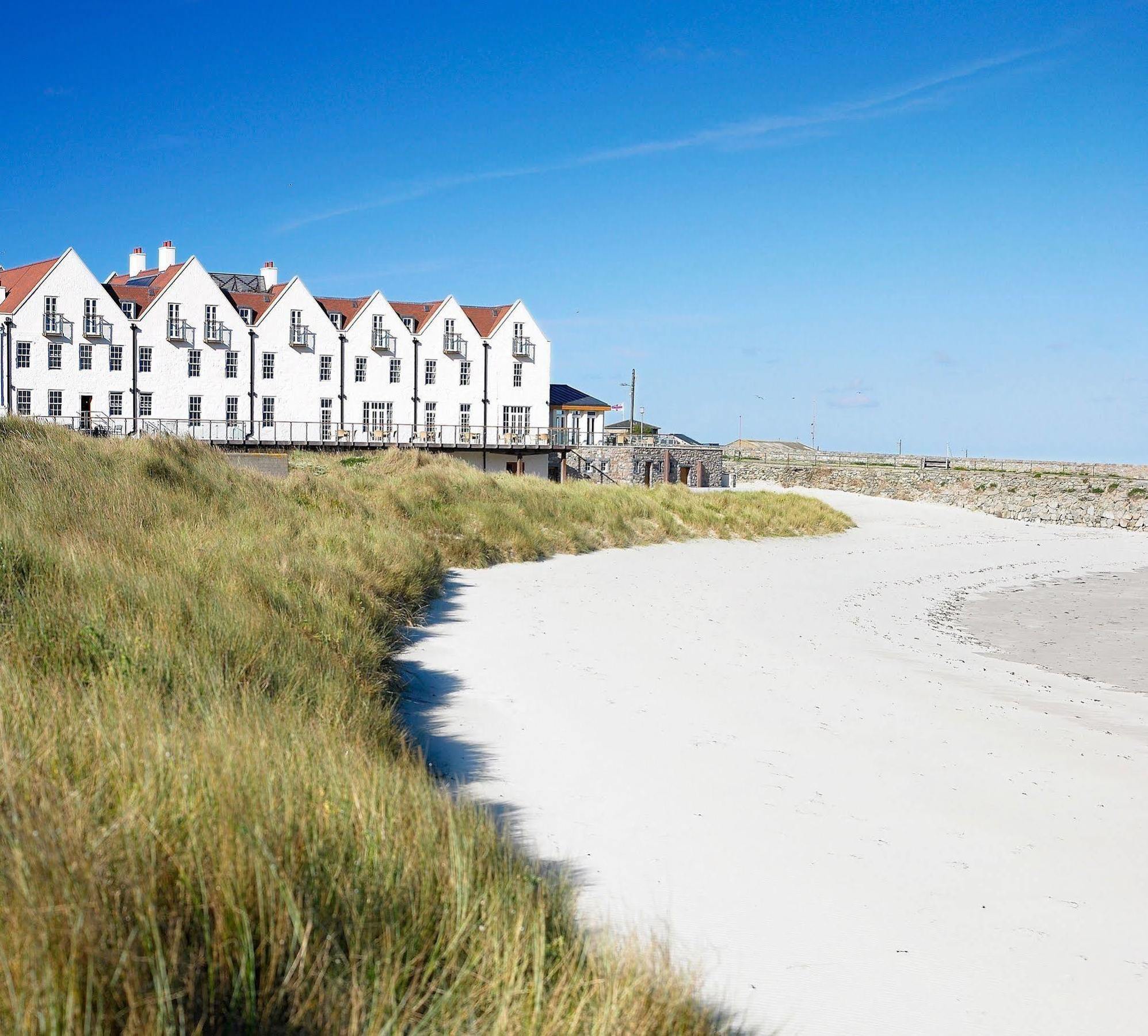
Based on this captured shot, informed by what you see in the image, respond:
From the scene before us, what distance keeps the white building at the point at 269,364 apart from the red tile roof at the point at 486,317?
0.36 ft

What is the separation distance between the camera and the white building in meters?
45.7

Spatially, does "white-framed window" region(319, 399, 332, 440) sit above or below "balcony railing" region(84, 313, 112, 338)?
below

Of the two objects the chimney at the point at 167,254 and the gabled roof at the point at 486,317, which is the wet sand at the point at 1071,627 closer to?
the gabled roof at the point at 486,317

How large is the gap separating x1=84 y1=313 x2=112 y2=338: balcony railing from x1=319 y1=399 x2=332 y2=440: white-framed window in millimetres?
9999

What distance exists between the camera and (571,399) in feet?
197

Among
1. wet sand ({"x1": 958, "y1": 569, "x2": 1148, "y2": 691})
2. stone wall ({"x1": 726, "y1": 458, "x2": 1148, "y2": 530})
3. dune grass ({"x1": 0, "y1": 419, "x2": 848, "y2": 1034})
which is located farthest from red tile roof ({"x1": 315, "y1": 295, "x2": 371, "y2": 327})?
dune grass ({"x1": 0, "y1": 419, "x2": 848, "y2": 1034})

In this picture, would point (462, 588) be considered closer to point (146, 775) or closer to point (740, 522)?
point (146, 775)

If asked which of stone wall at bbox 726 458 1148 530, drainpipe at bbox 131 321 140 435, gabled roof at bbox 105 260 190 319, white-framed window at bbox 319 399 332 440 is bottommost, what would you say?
stone wall at bbox 726 458 1148 530

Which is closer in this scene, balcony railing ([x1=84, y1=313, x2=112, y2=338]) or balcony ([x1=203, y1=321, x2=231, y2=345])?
balcony railing ([x1=84, y1=313, x2=112, y2=338])

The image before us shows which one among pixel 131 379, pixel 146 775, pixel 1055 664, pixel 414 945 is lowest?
pixel 1055 664

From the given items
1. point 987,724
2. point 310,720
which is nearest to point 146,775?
point 310,720

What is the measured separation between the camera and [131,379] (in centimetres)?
4681

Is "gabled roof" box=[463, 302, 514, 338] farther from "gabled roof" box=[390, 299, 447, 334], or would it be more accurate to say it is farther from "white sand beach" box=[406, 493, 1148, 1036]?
"white sand beach" box=[406, 493, 1148, 1036]

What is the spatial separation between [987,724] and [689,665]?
2825 mm
